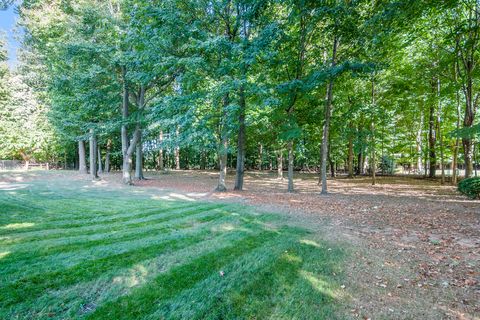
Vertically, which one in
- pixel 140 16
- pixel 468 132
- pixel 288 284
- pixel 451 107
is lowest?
pixel 288 284

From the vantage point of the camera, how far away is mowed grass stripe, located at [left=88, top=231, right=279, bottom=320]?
238 centimetres

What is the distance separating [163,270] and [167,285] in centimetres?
40

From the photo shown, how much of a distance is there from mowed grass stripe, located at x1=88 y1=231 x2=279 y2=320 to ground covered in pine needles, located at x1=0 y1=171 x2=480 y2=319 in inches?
0.5

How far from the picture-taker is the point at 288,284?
119 inches

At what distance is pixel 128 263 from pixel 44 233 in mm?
2427

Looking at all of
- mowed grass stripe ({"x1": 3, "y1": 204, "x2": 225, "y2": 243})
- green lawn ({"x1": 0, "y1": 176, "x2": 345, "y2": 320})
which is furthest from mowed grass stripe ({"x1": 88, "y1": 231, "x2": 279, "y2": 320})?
mowed grass stripe ({"x1": 3, "y1": 204, "x2": 225, "y2": 243})

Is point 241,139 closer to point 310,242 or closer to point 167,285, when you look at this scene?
point 310,242

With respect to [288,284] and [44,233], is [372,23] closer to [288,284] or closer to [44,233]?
[288,284]

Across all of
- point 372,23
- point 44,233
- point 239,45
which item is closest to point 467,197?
point 372,23

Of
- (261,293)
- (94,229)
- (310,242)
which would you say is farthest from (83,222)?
(310,242)

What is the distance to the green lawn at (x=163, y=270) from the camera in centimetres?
247

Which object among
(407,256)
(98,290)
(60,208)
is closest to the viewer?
(98,290)

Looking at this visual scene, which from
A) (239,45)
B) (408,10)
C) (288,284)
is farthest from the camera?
(239,45)

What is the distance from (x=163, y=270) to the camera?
128 inches
